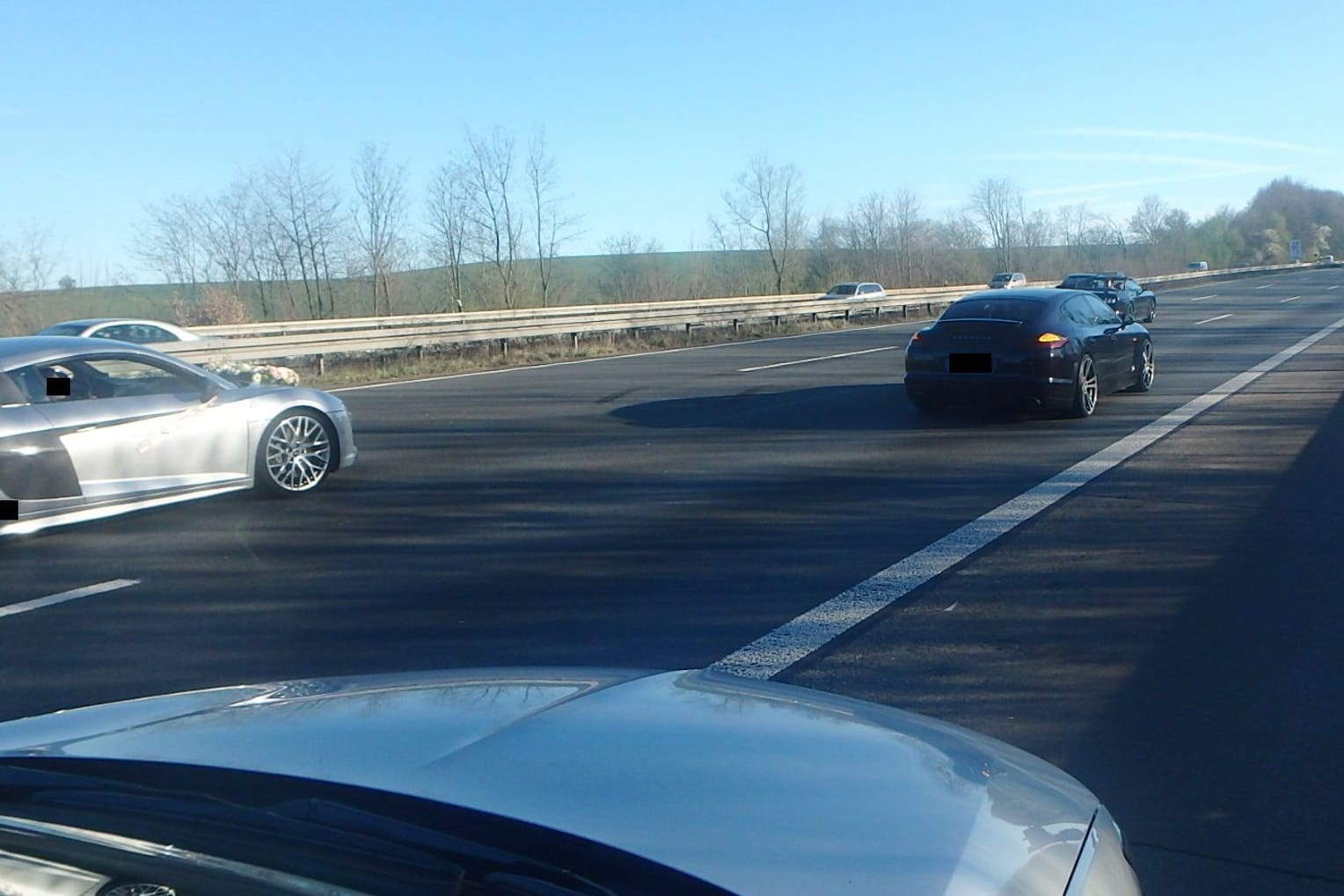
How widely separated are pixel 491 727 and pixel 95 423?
771cm

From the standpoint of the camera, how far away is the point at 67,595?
7535 mm

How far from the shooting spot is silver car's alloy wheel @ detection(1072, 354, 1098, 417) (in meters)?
14.6

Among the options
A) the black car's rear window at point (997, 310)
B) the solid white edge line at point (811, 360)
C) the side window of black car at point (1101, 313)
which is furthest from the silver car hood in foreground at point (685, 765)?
the solid white edge line at point (811, 360)

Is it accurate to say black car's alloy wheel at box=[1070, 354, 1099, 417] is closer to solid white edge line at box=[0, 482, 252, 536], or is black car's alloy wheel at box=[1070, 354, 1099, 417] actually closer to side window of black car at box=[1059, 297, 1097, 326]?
side window of black car at box=[1059, 297, 1097, 326]

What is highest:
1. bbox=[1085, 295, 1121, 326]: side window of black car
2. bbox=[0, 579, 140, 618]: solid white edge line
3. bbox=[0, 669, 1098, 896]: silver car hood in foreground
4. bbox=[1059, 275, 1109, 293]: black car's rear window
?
bbox=[1059, 275, 1109, 293]: black car's rear window

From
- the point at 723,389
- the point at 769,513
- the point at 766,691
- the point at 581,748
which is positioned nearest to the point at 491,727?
the point at 581,748

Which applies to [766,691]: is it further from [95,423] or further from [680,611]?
[95,423]

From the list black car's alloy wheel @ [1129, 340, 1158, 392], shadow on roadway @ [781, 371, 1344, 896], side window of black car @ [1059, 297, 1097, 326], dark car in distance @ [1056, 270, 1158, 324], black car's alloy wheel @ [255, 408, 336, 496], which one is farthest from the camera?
dark car in distance @ [1056, 270, 1158, 324]

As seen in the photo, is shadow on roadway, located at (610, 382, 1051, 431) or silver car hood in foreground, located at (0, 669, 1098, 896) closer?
silver car hood in foreground, located at (0, 669, 1098, 896)

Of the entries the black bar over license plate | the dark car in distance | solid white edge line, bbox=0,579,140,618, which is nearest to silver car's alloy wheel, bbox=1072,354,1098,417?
the black bar over license plate

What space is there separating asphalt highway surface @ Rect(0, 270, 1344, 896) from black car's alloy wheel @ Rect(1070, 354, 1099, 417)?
A: 0.47 meters

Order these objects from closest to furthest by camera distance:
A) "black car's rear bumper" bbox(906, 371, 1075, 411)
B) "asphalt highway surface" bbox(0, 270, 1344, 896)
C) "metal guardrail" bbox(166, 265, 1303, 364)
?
"asphalt highway surface" bbox(0, 270, 1344, 896), "black car's rear bumper" bbox(906, 371, 1075, 411), "metal guardrail" bbox(166, 265, 1303, 364)

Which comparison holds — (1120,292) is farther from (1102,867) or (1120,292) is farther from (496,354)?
(1102,867)

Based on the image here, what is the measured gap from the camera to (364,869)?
1752mm
